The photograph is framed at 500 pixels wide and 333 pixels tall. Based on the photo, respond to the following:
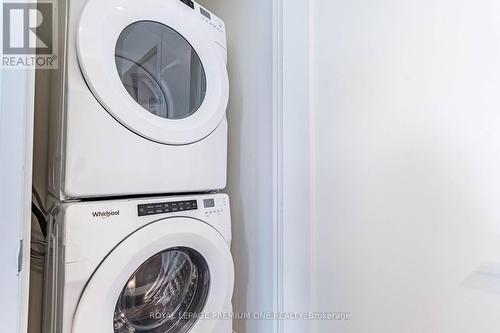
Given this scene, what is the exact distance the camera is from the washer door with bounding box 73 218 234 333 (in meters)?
0.72

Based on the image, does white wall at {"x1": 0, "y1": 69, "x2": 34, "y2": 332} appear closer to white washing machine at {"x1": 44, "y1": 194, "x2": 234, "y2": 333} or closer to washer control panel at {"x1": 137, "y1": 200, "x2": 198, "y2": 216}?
white washing machine at {"x1": 44, "y1": 194, "x2": 234, "y2": 333}

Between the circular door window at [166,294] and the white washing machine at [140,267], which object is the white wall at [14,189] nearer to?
the white washing machine at [140,267]

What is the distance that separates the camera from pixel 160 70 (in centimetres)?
96

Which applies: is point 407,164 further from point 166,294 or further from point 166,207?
point 166,294

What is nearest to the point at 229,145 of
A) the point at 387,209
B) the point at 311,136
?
the point at 311,136

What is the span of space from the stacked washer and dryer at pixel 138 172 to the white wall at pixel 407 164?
16.0 inches

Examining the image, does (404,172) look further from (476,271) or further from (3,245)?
(3,245)

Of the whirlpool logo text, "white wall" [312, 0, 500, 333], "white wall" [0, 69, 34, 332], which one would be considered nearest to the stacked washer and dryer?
the whirlpool logo text

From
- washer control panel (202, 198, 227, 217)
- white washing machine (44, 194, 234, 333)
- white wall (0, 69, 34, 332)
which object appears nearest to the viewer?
white wall (0, 69, 34, 332)

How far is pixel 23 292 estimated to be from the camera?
1.71 feet

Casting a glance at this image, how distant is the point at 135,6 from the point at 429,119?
0.92 m

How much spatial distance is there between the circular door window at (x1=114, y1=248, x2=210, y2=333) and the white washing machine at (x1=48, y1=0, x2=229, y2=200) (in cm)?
27

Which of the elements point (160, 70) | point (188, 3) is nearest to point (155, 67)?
point (160, 70)

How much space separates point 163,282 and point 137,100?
64 centimetres
